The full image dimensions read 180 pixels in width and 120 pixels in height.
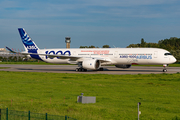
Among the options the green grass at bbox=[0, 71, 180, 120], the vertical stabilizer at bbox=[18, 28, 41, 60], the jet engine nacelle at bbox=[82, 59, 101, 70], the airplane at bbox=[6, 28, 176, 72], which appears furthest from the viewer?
the vertical stabilizer at bbox=[18, 28, 41, 60]

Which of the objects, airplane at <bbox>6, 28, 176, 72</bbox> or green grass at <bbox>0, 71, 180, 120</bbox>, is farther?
airplane at <bbox>6, 28, 176, 72</bbox>

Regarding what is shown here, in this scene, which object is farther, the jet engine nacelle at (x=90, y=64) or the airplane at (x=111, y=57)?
the jet engine nacelle at (x=90, y=64)

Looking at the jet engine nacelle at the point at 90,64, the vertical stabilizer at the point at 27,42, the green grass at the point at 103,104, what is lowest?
the green grass at the point at 103,104

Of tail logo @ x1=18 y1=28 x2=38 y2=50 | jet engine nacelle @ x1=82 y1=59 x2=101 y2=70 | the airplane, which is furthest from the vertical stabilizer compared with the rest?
jet engine nacelle @ x1=82 y1=59 x2=101 y2=70

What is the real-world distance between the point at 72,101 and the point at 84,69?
88.5ft

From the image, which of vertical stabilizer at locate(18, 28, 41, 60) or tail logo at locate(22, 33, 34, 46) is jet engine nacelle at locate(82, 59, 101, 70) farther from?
tail logo at locate(22, 33, 34, 46)

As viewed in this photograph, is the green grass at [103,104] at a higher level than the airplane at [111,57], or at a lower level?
lower

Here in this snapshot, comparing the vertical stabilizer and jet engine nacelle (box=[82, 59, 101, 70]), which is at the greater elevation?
the vertical stabilizer

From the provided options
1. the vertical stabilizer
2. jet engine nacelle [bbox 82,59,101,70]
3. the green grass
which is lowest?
the green grass

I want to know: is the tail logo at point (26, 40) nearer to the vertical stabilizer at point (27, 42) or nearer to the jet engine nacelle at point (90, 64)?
the vertical stabilizer at point (27, 42)

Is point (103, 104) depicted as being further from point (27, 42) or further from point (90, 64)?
point (27, 42)

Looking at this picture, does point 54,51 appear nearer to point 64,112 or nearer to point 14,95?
point 14,95

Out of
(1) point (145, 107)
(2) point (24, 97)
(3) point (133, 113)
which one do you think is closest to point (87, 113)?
(3) point (133, 113)

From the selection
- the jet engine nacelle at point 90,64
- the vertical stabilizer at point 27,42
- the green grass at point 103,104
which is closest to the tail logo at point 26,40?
the vertical stabilizer at point 27,42
